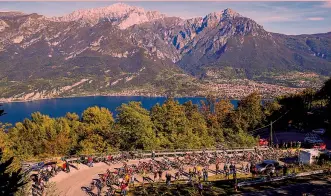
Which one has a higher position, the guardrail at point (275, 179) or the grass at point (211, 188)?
the guardrail at point (275, 179)

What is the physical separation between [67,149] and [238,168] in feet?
99.8

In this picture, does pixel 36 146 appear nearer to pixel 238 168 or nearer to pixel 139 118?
pixel 139 118

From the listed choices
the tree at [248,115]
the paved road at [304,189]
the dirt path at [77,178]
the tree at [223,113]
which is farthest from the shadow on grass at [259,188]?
the tree at [223,113]

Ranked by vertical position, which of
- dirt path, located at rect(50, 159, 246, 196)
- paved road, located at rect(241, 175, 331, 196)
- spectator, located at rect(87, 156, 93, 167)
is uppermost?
paved road, located at rect(241, 175, 331, 196)

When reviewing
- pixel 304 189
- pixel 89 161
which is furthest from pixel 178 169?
pixel 304 189

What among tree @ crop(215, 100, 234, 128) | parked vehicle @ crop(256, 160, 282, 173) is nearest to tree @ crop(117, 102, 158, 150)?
parked vehicle @ crop(256, 160, 282, 173)

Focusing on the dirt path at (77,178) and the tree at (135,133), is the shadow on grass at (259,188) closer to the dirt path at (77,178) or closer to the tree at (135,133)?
the dirt path at (77,178)

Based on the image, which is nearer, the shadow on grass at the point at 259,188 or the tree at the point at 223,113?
the shadow on grass at the point at 259,188

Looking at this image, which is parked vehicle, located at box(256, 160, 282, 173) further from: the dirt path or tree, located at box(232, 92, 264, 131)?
tree, located at box(232, 92, 264, 131)

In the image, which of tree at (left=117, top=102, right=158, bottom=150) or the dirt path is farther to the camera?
tree at (left=117, top=102, right=158, bottom=150)

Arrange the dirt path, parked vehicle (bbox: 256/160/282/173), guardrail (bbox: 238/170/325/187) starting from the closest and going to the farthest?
guardrail (bbox: 238/170/325/187) → the dirt path → parked vehicle (bbox: 256/160/282/173)

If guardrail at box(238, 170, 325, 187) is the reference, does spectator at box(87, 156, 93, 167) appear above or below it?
below

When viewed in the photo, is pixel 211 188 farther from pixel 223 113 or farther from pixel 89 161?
pixel 223 113

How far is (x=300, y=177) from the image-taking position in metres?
27.8
